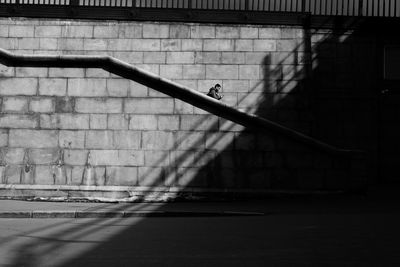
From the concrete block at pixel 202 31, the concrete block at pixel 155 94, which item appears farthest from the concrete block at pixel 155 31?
the concrete block at pixel 155 94

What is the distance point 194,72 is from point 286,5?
11.5 feet

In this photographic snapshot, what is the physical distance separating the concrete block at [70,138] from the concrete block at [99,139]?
0.56 ft

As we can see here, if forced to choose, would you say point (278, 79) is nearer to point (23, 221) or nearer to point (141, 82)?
point (141, 82)

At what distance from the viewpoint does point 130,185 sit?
12.7m

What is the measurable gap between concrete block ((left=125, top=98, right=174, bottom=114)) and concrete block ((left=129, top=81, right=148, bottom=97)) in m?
0.15

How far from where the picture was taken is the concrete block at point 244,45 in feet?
48.5

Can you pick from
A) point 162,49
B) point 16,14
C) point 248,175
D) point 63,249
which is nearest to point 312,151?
point 248,175

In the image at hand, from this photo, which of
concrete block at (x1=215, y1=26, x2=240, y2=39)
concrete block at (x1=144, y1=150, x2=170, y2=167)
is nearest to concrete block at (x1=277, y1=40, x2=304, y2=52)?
concrete block at (x1=215, y1=26, x2=240, y2=39)

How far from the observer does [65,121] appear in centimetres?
1284

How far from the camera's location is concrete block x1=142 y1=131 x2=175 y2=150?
12.8 metres

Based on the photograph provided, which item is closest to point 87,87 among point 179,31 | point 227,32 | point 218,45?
point 179,31

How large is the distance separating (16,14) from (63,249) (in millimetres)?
9952

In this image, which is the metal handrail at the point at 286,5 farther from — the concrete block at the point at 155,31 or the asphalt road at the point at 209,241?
the asphalt road at the point at 209,241

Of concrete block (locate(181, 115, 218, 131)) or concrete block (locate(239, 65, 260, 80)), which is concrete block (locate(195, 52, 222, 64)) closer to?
concrete block (locate(239, 65, 260, 80))
